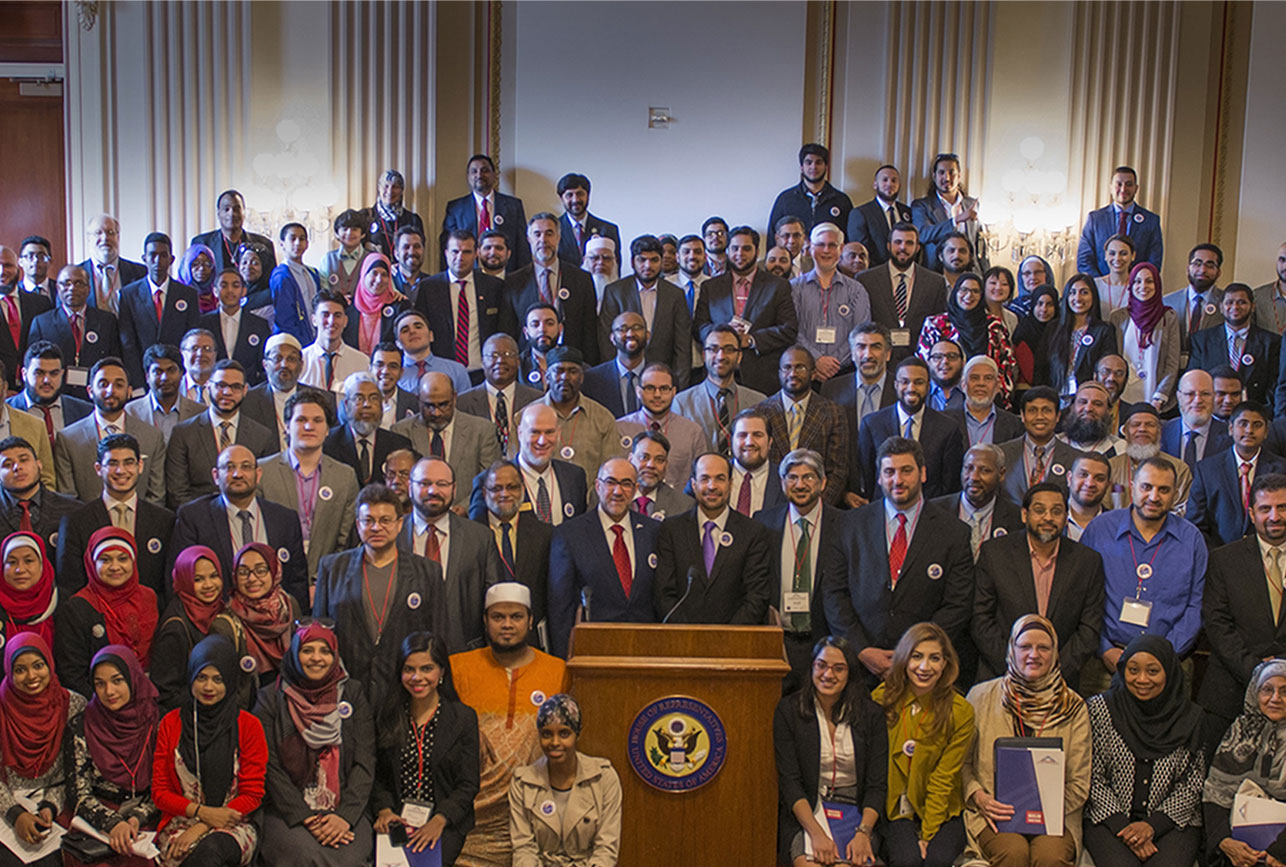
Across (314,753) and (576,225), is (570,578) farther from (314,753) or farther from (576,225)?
(576,225)

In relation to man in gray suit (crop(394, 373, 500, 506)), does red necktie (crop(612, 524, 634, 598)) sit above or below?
below

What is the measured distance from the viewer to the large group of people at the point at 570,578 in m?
4.20

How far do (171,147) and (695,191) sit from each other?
373cm

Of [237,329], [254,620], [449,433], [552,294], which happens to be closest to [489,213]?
[552,294]

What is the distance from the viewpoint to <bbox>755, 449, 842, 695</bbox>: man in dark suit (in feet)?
16.6

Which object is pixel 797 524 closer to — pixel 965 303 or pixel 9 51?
pixel 965 303

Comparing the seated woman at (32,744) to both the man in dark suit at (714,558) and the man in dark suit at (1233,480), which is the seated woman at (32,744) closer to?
the man in dark suit at (714,558)

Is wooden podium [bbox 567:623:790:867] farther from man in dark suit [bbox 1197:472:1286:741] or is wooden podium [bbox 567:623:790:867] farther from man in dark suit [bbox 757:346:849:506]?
man in dark suit [bbox 757:346:849:506]

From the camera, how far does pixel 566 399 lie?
6023 millimetres

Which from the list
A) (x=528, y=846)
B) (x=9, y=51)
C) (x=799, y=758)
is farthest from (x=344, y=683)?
(x=9, y=51)

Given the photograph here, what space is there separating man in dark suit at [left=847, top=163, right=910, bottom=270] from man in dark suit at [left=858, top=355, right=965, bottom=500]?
8.75 feet

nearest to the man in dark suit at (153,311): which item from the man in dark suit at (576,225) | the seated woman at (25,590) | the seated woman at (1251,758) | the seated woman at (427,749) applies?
the man in dark suit at (576,225)

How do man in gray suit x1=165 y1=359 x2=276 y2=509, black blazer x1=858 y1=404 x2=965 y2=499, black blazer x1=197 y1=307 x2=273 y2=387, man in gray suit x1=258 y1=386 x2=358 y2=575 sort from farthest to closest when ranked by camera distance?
black blazer x1=197 y1=307 x2=273 y2=387 → black blazer x1=858 y1=404 x2=965 y2=499 → man in gray suit x1=165 y1=359 x2=276 y2=509 → man in gray suit x1=258 y1=386 x2=358 y2=575

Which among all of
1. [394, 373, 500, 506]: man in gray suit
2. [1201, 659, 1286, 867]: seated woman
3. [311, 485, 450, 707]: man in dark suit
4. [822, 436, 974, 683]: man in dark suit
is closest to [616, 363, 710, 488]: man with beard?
[394, 373, 500, 506]: man in gray suit
